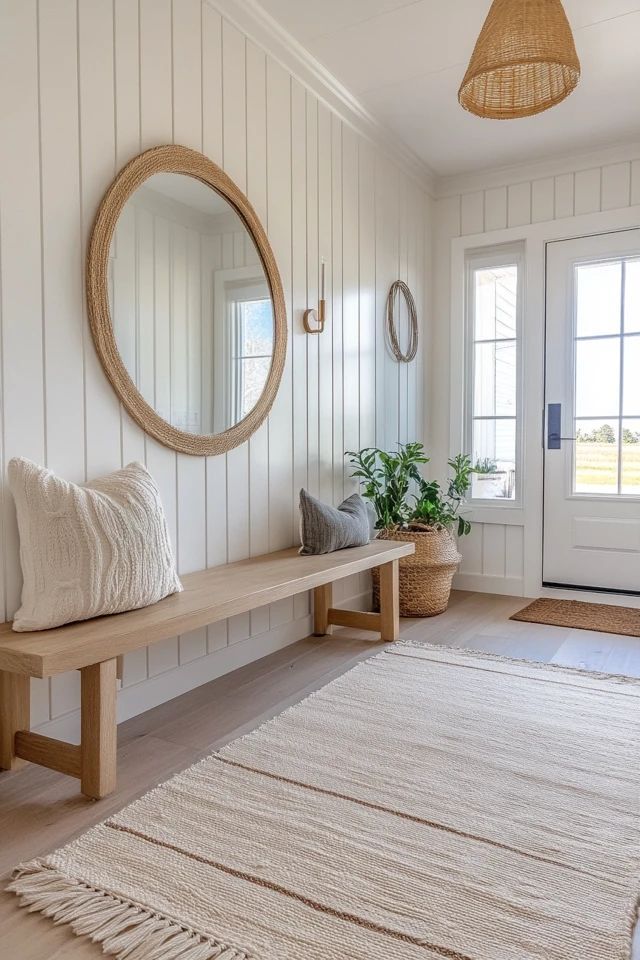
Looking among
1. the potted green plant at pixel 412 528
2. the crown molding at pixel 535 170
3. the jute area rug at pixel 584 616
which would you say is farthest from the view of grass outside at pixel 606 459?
the crown molding at pixel 535 170

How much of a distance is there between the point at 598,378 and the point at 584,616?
130 cm

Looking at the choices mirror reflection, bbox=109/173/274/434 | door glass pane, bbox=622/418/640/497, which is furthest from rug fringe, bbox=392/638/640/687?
door glass pane, bbox=622/418/640/497

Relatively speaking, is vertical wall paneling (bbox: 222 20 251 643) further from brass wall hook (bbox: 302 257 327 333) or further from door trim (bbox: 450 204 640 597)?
door trim (bbox: 450 204 640 597)

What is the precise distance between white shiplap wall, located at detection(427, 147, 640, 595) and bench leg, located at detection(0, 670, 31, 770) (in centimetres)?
285

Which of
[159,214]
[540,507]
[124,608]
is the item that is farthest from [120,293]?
[540,507]

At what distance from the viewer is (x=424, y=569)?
10.8 ft

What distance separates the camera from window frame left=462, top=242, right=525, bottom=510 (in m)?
3.96

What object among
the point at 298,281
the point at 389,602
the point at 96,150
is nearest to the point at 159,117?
the point at 96,150

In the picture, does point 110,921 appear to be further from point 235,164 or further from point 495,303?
point 495,303

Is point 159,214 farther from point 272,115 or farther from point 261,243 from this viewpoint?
point 272,115

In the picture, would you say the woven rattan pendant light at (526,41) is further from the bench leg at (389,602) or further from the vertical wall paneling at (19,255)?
the bench leg at (389,602)

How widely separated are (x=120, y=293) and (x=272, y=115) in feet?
3.90

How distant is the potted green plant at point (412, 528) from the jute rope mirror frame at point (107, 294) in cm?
79

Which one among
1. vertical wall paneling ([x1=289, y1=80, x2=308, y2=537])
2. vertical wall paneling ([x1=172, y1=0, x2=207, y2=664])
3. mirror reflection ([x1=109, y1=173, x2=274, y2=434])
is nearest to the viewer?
mirror reflection ([x1=109, y1=173, x2=274, y2=434])
